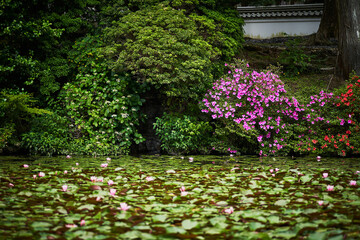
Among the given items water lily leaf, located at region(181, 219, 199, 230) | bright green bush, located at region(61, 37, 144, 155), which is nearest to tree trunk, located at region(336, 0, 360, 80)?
bright green bush, located at region(61, 37, 144, 155)

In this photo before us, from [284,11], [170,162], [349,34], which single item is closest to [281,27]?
[284,11]

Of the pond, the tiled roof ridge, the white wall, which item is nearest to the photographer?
the pond

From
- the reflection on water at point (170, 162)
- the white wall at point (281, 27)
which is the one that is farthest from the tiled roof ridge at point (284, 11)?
the reflection on water at point (170, 162)

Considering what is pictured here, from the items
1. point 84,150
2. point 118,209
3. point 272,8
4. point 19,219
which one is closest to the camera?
point 19,219

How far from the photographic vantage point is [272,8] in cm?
1702

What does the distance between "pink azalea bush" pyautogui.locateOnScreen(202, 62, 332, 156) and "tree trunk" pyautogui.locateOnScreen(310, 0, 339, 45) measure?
24.1ft

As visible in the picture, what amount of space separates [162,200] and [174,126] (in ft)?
12.3

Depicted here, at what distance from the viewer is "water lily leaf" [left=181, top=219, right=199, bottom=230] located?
2.63 m

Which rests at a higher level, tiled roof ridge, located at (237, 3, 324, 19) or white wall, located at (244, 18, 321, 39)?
tiled roof ridge, located at (237, 3, 324, 19)

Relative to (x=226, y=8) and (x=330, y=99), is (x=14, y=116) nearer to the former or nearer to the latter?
(x=226, y=8)

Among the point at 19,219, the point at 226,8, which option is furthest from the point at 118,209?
the point at 226,8

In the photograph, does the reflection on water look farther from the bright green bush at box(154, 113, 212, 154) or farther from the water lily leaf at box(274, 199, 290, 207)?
the water lily leaf at box(274, 199, 290, 207)

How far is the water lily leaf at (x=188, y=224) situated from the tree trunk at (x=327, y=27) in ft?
42.3

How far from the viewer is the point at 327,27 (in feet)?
45.2
